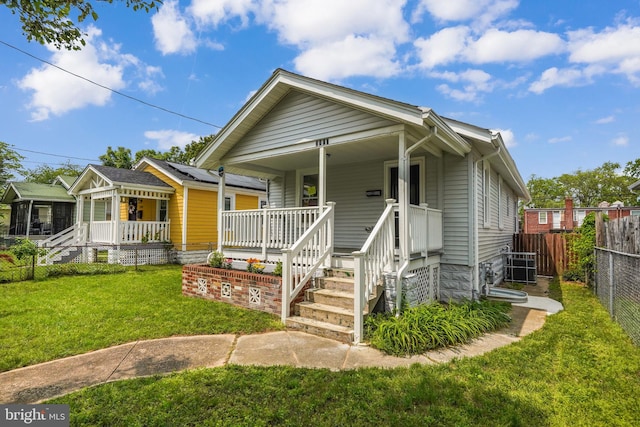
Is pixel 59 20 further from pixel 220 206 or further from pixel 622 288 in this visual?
pixel 622 288

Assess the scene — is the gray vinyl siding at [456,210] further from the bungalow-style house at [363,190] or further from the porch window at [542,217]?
the porch window at [542,217]

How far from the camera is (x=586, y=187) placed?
1825 inches

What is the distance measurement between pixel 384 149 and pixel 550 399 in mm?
5327

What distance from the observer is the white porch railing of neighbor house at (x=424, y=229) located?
5.74 metres

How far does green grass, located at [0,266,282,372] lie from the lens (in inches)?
173

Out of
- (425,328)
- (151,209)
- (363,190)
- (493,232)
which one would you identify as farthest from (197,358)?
(151,209)

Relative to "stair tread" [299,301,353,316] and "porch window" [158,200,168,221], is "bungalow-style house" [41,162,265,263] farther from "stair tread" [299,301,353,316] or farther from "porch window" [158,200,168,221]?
"stair tread" [299,301,353,316]

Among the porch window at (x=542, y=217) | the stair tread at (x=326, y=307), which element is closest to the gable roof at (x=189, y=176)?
the stair tread at (x=326, y=307)

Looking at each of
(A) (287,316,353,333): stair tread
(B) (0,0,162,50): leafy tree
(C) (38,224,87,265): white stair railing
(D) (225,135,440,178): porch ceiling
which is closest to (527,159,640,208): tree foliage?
(D) (225,135,440,178): porch ceiling

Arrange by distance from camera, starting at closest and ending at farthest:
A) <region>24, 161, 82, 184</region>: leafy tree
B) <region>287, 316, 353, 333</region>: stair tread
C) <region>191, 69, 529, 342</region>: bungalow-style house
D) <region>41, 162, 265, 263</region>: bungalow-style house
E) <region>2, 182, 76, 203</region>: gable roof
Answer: <region>287, 316, 353, 333</region>: stair tread, <region>191, 69, 529, 342</region>: bungalow-style house, <region>41, 162, 265, 263</region>: bungalow-style house, <region>2, 182, 76, 203</region>: gable roof, <region>24, 161, 82, 184</region>: leafy tree

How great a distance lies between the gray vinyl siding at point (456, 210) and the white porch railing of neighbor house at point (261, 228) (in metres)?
3.07

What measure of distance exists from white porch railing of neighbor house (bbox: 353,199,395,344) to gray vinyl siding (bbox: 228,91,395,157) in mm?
1881

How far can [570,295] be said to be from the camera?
804 cm

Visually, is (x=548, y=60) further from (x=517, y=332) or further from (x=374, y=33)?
(x=517, y=332)
